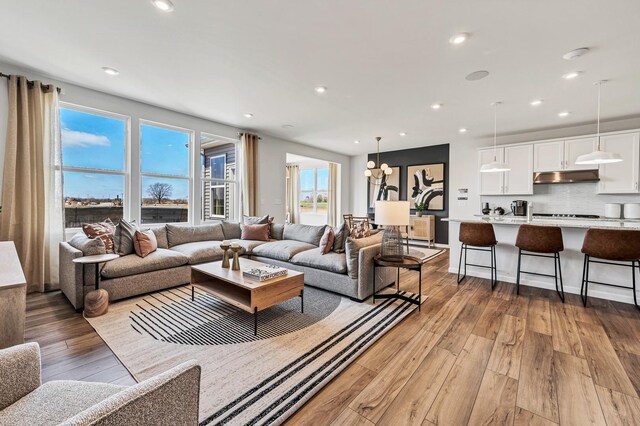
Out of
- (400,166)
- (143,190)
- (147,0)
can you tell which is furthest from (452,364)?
(400,166)

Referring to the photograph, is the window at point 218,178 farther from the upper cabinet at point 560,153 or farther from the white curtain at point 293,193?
the upper cabinet at point 560,153

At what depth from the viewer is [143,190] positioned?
455 centimetres

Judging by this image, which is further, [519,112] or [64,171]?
[519,112]

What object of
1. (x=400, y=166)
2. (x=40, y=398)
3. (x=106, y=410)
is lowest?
(x=40, y=398)

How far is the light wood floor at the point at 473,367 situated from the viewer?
1.58 m

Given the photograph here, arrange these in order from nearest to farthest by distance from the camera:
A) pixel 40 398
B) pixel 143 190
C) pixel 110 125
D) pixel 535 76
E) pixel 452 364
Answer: pixel 40 398
pixel 452 364
pixel 535 76
pixel 110 125
pixel 143 190

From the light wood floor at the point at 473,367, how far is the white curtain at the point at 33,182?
61 cm

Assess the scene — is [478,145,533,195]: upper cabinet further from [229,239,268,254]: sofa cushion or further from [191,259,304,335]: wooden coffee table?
[191,259,304,335]: wooden coffee table

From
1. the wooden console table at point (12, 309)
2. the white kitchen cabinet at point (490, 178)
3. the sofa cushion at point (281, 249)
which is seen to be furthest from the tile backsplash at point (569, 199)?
the wooden console table at point (12, 309)

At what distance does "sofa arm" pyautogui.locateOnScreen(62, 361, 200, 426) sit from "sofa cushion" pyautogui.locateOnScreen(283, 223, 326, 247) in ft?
12.2

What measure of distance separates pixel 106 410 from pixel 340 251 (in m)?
3.16

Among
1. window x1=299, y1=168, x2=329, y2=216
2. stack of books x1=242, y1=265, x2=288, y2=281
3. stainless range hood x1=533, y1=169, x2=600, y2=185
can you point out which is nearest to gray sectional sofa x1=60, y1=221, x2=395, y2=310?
stack of books x1=242, y1=265, x2=288, y2=281

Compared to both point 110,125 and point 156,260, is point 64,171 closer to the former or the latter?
point 110,125

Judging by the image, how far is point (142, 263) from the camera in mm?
3271
